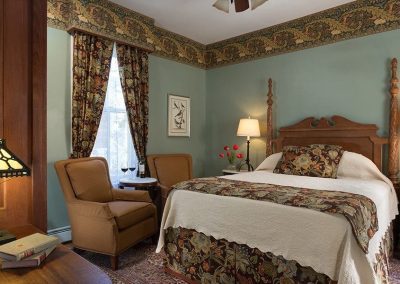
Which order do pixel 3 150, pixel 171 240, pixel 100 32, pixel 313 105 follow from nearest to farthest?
pixel 3 150 < pixel 171 240 < pixel 100 32 < pixel 313 105

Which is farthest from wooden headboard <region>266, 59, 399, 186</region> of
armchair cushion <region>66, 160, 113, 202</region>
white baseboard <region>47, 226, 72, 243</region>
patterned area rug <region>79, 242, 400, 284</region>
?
white baseboard <region>47, 226, 72, 243</region>

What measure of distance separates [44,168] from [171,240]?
1.27 m

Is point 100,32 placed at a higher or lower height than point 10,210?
higher

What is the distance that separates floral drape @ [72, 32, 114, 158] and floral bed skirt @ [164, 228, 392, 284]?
1.54m

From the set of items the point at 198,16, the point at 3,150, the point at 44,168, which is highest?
the point at 198,16

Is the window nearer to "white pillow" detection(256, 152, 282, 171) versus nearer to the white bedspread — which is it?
the white bedspread

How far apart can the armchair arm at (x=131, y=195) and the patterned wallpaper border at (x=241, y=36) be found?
190cm

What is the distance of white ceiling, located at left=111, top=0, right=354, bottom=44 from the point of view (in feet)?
10.8

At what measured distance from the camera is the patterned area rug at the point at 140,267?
7.43 ft

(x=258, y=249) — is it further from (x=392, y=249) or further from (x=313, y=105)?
(x=313, y=105)

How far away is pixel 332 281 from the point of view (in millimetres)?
1495

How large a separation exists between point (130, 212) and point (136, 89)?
177 cm

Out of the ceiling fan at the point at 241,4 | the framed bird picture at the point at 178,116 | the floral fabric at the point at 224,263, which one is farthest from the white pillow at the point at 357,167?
the framed bird picture at the point at 178,116

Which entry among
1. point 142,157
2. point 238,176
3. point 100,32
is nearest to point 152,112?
point 142,157
